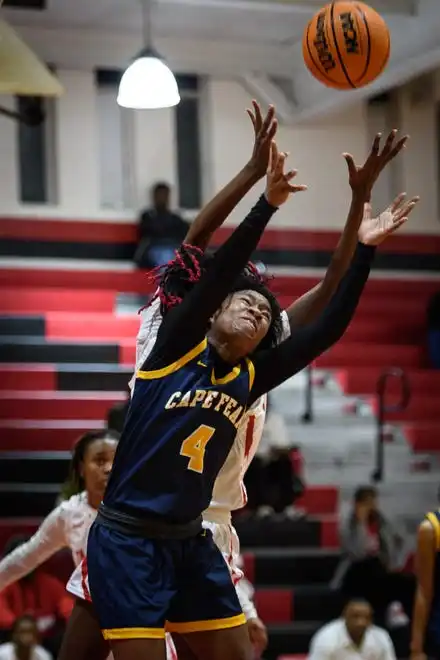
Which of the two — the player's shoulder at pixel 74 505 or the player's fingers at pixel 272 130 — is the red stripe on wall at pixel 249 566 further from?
the player's fingers at pixel 272 130

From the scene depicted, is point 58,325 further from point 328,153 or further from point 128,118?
point 328,153

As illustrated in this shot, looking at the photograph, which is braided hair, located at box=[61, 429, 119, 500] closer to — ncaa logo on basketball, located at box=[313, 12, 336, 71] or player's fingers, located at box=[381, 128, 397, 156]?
player's fingers, located at box=[381, 128, 397, 156]

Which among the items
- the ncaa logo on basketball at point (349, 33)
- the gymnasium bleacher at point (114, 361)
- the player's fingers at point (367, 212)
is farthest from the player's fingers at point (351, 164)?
the gymnasium bleacher at point (114, 361)

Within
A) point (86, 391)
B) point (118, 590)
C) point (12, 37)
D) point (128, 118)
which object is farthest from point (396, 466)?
point (118, 590)

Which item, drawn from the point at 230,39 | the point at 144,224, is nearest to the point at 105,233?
the point at 144,224

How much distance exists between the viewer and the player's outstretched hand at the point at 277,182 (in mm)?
3543

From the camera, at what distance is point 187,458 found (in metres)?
3.60

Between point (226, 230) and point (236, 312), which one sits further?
point (226, 230)

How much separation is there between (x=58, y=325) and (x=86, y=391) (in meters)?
0.90

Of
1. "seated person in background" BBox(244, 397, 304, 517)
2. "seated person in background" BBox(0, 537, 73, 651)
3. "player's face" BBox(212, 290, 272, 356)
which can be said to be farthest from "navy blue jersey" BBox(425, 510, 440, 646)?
"seated person in background" BBox(244, 397, 304, 517)

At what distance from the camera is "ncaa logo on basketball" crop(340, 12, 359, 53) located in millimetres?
5285

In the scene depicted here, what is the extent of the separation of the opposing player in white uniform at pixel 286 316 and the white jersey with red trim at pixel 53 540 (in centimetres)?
41

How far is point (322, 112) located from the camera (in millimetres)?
12359

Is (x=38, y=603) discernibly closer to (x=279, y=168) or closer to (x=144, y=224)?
(x=144, y=224)
